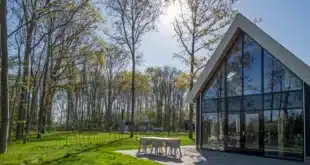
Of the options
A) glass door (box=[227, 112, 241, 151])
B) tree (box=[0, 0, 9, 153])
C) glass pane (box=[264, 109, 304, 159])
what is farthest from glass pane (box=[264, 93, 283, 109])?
tree (box=[0, 0, 9, 153])

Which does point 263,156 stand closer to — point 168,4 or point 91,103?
point 168,4

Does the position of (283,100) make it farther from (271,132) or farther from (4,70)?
(4,70)

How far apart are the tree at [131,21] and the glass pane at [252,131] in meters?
10.5

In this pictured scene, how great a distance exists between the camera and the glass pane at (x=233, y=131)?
1311 cm

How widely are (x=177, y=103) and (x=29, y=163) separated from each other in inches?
1435

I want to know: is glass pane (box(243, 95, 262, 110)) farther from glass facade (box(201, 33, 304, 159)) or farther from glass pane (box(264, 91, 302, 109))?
glass pane (box(264, 91, 302, 109))

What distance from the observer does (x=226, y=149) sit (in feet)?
44.5

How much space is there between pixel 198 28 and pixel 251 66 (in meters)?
10.7

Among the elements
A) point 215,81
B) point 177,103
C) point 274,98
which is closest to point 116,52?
point 215,81

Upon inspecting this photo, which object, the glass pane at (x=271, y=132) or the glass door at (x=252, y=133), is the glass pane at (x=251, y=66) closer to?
the glass door at (x=252, y=133)

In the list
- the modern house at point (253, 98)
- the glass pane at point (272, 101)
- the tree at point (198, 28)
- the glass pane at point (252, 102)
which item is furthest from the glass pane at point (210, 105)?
the tree at point (198, 28)

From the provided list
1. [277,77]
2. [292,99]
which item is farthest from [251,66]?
[292,99]

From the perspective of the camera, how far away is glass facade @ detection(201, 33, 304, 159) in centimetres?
1109

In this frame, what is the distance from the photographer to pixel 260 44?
12141 mm
